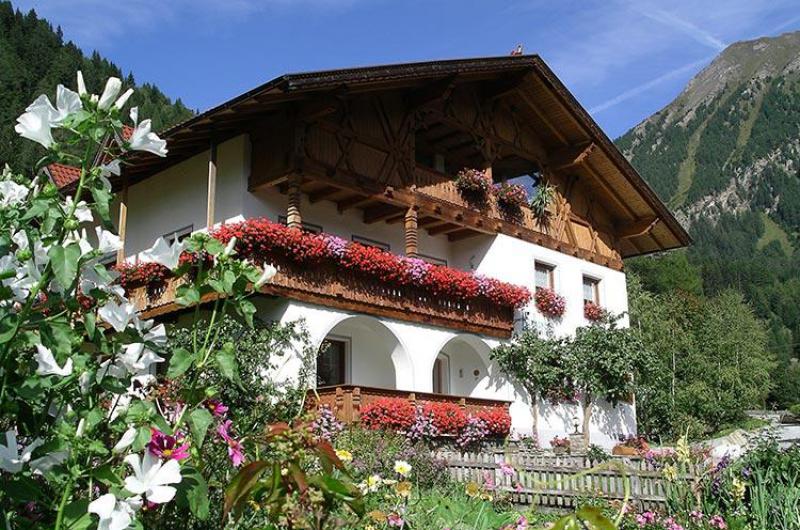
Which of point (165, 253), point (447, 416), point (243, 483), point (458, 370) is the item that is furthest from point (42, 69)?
point (243, 483)

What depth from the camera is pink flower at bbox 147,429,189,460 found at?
8.52ft

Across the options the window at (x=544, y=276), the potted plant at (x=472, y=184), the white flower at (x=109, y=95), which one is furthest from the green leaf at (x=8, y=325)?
the window at (x=544, y=276)

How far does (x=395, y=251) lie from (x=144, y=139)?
16127mm

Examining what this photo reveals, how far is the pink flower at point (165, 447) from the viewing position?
102 inches

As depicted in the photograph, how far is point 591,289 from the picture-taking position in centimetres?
2358

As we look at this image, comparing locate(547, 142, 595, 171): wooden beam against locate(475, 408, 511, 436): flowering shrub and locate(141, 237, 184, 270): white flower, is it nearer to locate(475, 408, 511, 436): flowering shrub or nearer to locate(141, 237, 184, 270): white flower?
locate(475, 408, 511, 436): flowering shrub

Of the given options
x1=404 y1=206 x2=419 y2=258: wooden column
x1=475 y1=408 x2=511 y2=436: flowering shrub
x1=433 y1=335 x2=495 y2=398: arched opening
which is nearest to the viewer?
x1=475 y1=408 x2=511 y2=436: flowering shrub

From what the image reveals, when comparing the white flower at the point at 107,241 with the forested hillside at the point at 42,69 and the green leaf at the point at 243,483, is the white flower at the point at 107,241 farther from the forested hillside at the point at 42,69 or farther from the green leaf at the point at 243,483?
the forested hillside at the point at 42,69

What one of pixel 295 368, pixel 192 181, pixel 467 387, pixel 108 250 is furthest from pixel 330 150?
pixel 108 250

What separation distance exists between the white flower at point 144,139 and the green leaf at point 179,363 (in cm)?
65

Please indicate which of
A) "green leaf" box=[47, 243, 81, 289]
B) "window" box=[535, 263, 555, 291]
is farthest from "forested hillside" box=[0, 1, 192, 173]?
"green leaf" box=[47, 243, 81, 289]

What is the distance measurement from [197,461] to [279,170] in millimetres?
12803

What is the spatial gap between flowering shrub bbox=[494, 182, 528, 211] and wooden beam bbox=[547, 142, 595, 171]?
1538mm

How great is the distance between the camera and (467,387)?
20047 millimetres
